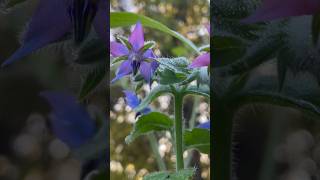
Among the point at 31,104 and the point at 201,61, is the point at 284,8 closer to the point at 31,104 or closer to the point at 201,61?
the point at 201,61

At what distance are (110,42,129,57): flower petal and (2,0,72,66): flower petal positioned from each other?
10cm

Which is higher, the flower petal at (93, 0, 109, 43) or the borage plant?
the flower petal at (93, 0, 109, 43)

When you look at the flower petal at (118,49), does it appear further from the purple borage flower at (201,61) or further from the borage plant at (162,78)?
the purple borage flower at (201,61)

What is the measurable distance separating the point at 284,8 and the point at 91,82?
0.88 feet

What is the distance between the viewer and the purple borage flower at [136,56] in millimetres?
728

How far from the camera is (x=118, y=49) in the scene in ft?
2.47

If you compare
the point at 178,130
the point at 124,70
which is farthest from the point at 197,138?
the point at 124,70

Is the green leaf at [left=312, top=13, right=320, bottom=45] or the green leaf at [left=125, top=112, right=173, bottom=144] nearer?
the green leaf at [left=312, top=13, right=320, bottom=45]

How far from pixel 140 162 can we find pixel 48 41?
2.19ft

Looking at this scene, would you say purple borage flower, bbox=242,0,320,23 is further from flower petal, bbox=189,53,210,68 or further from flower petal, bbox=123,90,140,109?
flower petal, bbox=123,90,140,109

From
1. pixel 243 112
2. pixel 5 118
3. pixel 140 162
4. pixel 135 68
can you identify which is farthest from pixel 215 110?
pixel 140 162

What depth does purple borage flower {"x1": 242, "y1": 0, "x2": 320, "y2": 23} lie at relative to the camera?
61 cm

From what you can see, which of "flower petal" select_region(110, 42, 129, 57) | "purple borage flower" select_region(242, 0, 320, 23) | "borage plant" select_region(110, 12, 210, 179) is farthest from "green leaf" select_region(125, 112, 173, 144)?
"purple borage flower" select_region(242, 0, 320, 23)

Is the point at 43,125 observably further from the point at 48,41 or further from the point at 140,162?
the point at 140,162
